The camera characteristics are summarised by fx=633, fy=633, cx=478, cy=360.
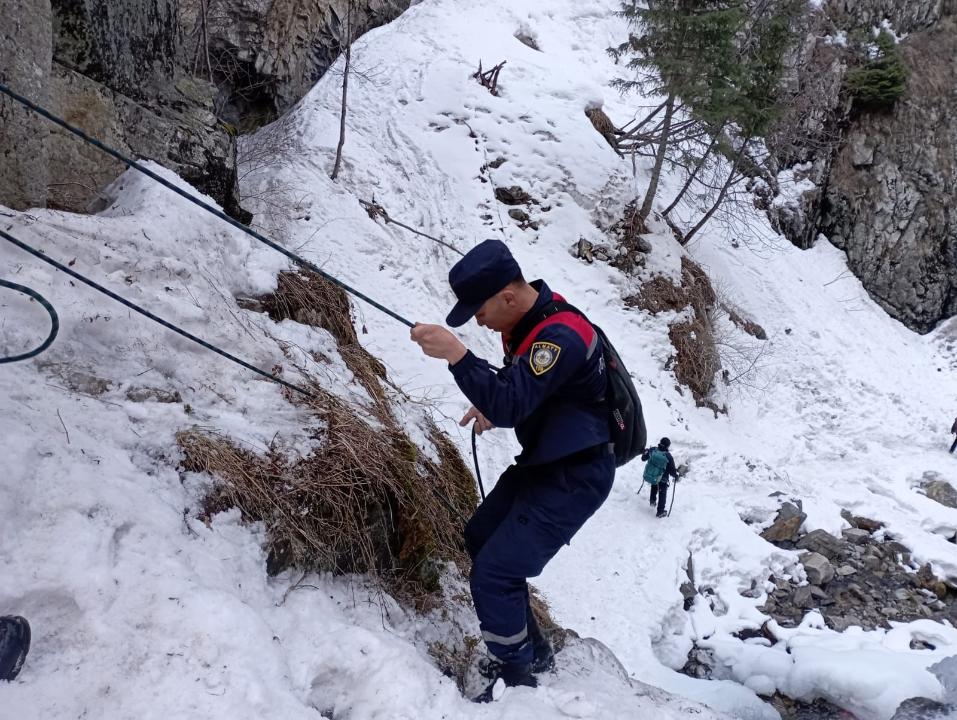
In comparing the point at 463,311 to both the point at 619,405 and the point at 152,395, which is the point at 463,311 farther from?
the point at 152,395

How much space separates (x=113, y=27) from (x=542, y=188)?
9617mm

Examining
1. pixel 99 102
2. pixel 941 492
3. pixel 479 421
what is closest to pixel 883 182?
pixel 941 492

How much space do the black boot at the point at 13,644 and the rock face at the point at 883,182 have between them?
19.6 meters

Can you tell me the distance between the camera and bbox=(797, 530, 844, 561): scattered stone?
8.54m

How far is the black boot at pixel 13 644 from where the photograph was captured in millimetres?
1844

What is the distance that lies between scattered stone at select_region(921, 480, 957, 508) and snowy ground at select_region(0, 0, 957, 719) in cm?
26

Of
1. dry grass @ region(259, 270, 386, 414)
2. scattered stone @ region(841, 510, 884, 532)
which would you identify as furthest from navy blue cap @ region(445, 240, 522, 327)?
scattered stone @ region(841, 510, 884, 532)

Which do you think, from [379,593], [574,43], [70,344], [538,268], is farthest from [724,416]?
[574,43]

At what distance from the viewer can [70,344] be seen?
313 cm

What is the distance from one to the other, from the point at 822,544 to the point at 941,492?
3349 millimetres

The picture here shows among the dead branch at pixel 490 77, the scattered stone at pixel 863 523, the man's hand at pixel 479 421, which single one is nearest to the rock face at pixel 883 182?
the dead branch at pixel 490 77

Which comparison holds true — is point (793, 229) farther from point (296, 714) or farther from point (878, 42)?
point (296, 714)

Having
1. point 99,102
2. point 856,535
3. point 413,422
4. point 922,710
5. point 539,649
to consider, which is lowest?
point 856,535

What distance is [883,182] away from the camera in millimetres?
18688
